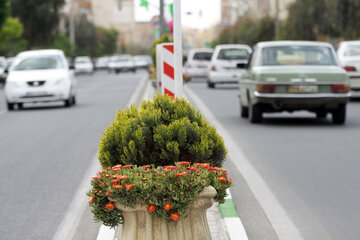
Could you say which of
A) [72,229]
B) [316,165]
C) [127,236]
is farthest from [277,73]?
[127,236]

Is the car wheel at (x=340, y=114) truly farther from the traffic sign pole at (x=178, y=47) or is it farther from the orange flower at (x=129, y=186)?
the orange flower at (x=129, y=186)

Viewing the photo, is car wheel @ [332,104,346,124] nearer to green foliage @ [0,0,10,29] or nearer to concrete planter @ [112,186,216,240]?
concrete planter @ [112,186,216,240]

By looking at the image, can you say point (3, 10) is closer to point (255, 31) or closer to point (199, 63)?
point (199, 63)

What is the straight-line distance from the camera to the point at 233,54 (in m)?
33.4

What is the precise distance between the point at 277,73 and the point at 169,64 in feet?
19.4

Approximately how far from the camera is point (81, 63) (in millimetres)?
70750

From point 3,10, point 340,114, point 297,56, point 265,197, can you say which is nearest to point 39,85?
point 297,56

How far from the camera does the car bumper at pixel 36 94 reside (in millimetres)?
23125

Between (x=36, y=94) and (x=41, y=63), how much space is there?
4.63ft

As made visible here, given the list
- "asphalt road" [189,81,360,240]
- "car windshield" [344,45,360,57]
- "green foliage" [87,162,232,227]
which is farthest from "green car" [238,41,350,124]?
"green foliage" [87,162,232,227]

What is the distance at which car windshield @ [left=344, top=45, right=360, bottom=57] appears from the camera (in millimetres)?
23436

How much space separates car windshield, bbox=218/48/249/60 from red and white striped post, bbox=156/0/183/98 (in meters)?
23.7

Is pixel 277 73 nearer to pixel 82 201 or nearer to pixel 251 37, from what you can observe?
pixel 82 201

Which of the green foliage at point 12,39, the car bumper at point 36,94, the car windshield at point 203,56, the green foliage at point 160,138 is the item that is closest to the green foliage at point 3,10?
the green foliage at point 12,39
